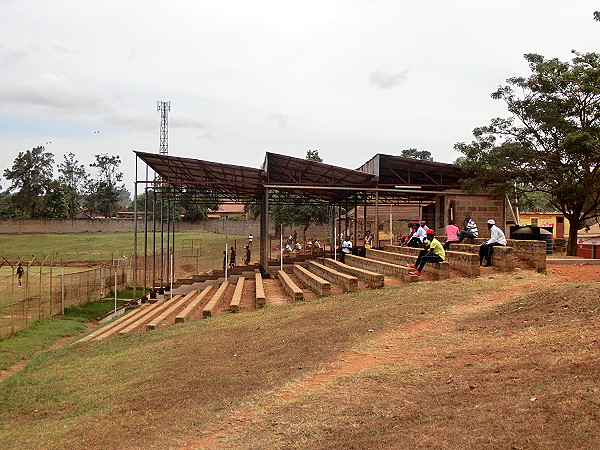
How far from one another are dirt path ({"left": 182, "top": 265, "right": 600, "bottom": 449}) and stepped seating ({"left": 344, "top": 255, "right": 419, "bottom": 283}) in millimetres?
3125

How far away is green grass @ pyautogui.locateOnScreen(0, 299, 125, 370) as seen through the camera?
15.0 metres

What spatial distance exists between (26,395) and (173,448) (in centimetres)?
545

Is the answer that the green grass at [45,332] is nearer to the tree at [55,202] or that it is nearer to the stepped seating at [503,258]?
the stepped seating at [503,258]

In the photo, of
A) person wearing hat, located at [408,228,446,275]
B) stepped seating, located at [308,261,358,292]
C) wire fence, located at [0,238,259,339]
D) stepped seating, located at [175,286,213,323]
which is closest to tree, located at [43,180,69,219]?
wire fence, located at [0,238,259,339]

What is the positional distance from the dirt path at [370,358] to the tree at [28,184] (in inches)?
3001

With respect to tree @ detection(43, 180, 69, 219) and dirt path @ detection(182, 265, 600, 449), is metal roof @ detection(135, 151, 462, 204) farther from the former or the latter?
tree @ detection(43, 180, 69, 219)

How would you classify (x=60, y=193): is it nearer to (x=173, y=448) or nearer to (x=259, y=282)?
(x=259, y=282)

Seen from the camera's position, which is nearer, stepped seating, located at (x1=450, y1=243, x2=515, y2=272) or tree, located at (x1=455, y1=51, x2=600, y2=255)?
stepped seating, located at (x1=450, y1=243, x2=515, y2=272)

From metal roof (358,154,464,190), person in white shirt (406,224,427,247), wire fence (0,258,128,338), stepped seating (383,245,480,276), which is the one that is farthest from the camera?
metal roof (358,154,464,190)

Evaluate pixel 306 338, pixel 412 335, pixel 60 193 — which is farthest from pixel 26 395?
pixel 60 193

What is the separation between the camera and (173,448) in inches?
219

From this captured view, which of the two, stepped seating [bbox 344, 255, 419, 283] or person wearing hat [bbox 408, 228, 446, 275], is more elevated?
person wearing hat [bbox 408, 228, 446, 275]

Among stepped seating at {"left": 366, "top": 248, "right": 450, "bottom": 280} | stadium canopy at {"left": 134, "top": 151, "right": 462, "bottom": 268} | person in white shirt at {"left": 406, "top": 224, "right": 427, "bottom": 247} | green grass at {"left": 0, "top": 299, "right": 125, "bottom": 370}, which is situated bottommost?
green grass at {"left": 0, "top": 299, "right": 125, "bottom": 370}

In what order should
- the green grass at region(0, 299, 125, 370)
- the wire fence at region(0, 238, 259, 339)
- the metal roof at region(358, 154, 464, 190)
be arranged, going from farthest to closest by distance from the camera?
the metal roof at region(358, 154, 464, 190), the wire fence at region(0, 238, 259, 339), the green grass at region(0, 299, 125, 370)
